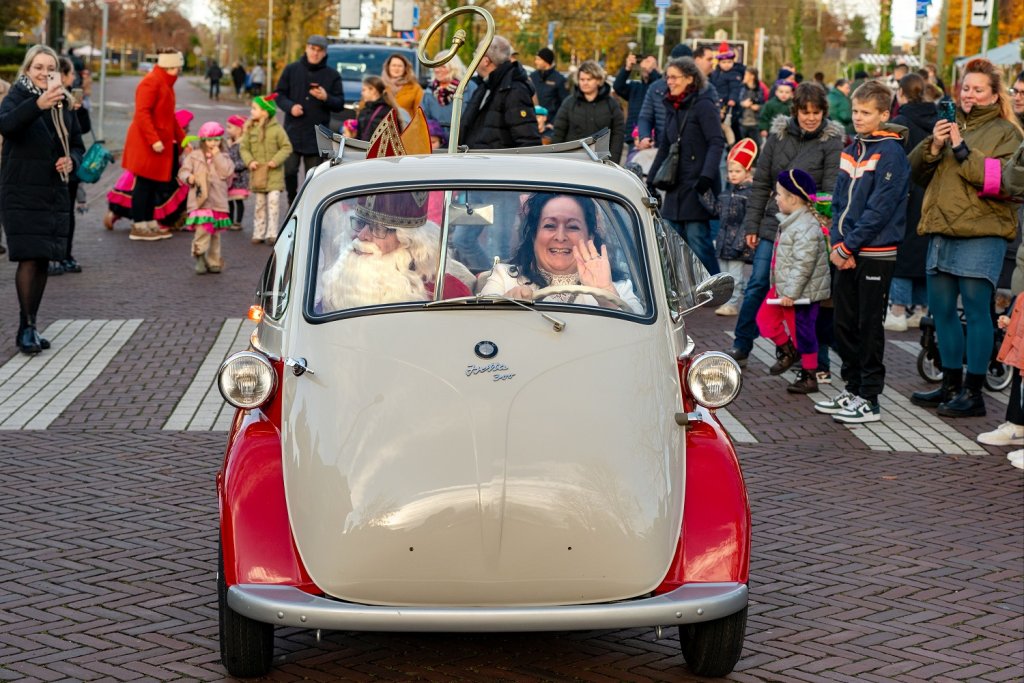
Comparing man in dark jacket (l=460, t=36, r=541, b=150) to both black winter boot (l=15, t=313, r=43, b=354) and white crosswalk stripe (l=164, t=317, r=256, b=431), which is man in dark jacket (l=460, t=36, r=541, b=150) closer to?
white crosswalk stripe (l=164, t=317, r=256, b=431)

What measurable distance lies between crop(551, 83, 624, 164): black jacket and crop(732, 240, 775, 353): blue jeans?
405cm

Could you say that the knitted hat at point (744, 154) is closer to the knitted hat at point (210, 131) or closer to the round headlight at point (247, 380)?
the knitted hat at point (210, 131)

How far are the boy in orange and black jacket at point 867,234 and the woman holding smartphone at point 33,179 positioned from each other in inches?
197

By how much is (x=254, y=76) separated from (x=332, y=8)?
12070 mm

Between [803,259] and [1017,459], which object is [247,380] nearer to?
[1017,459]

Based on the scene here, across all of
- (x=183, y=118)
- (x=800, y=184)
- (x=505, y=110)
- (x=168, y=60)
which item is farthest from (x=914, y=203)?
(x=183, y=118)

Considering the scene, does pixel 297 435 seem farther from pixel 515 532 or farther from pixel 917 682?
pixel 917 682

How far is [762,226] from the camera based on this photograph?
9.97 metres

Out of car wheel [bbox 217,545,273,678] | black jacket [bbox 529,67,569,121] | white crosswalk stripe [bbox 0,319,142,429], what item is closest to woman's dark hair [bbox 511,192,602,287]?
car wheel [bbox 217,545,273,678]

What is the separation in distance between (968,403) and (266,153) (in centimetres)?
890

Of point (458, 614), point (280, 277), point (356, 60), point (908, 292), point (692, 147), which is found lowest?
point (458, 614)

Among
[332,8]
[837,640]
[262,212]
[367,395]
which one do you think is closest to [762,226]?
[837,640]

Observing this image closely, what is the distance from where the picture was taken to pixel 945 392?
9328 mm

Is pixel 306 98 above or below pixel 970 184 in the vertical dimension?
above
